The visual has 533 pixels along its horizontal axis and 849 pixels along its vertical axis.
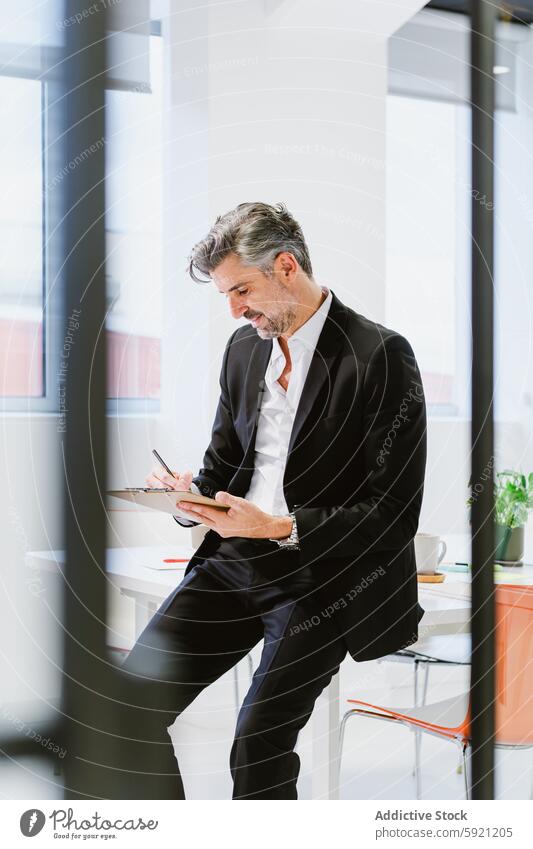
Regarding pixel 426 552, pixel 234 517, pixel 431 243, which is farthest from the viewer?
pixel 431 243

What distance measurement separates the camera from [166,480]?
4.31ft

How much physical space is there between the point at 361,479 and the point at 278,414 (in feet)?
0.56

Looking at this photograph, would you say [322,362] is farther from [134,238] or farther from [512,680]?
[512,680]

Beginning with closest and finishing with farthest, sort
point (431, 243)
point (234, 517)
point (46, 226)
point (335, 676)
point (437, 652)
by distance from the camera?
point (46, 226) < point (234, 517) < point (335, 676) < point (437, 652) < point (431, 243)

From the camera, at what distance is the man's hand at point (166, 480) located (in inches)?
51.5

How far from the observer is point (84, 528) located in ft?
3.10

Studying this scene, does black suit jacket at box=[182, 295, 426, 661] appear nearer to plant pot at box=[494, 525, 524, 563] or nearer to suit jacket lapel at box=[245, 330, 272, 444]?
suit jacket lapel at box=[245, 330, 272, 444]

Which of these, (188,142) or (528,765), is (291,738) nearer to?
(188,142)

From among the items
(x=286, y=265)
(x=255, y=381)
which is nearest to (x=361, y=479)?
(x=255, y=381)

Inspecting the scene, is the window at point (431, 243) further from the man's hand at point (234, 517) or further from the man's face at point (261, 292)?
the man's hand at point (234, 517)

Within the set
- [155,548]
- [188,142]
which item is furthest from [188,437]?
[188,142]

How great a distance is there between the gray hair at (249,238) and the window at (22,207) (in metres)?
0.32

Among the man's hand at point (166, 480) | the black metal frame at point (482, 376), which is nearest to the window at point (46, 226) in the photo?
the man's hand at point (166, 480)

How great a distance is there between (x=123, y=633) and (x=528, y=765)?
1434 mm
